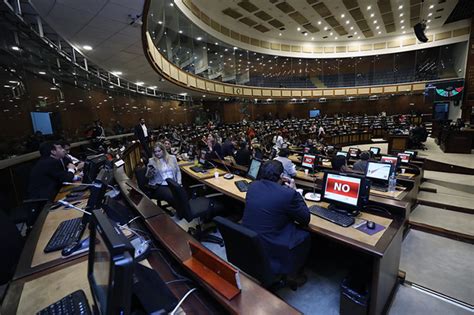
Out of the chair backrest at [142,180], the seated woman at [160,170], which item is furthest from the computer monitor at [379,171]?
the chair backrest at [142,180]

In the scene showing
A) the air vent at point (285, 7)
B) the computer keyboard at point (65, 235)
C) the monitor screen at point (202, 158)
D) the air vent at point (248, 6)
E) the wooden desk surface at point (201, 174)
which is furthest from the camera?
the air vent at point (285, 7)

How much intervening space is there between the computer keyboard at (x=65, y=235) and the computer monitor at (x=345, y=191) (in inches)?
90.6

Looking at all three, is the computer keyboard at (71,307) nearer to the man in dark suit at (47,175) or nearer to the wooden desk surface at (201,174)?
the man in dark suit at (47,175)

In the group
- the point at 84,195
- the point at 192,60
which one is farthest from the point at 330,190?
the point at 192,60

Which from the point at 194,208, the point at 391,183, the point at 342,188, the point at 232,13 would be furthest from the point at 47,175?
the point at 232,13

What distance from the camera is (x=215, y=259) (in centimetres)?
112

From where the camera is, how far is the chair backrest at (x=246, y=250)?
1502mm

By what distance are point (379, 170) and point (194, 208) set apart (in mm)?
3010

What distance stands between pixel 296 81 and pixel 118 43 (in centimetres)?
1790

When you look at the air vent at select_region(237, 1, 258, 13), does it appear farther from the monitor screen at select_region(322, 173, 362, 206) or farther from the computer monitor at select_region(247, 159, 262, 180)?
the monitor screen at select_region(322, 173, 362, 206)

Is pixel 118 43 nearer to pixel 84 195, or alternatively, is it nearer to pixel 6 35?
pixel 6 35

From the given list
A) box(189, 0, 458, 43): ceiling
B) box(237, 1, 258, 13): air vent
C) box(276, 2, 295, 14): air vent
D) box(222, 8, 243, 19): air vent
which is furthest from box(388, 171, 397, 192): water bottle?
box(222, 8, 243, 19): air vent

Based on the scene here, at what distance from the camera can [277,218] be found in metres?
1.86

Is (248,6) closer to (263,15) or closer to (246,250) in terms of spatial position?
(263,15)
